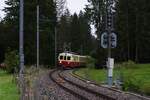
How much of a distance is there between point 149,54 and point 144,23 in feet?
21.7

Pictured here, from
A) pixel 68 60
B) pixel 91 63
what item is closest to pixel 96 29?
pixel 68 60

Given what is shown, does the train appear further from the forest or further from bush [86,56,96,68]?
bush [86,56,96,68]

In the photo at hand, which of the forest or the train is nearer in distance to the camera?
the train

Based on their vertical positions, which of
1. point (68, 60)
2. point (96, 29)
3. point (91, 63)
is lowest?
point (91, 63)

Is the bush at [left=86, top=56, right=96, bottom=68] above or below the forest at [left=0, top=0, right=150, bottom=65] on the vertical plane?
below

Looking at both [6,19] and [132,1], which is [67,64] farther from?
[132,1]

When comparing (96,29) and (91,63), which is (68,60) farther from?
(96,29)

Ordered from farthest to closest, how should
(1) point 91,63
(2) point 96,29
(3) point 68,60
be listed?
(2) point 96,29
(3) point 68,60
(1) point 91,63

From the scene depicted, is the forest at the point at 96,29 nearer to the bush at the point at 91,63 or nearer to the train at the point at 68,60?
the bush at the point at 91,63

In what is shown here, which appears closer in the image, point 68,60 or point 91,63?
point 91,63

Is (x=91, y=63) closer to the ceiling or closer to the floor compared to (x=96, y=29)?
closer to the floor

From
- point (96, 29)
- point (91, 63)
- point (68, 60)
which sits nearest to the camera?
point (91, 63)

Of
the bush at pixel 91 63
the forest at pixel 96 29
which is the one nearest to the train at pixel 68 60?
the forest at pixel 96 29

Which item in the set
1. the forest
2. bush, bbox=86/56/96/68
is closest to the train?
the forest
